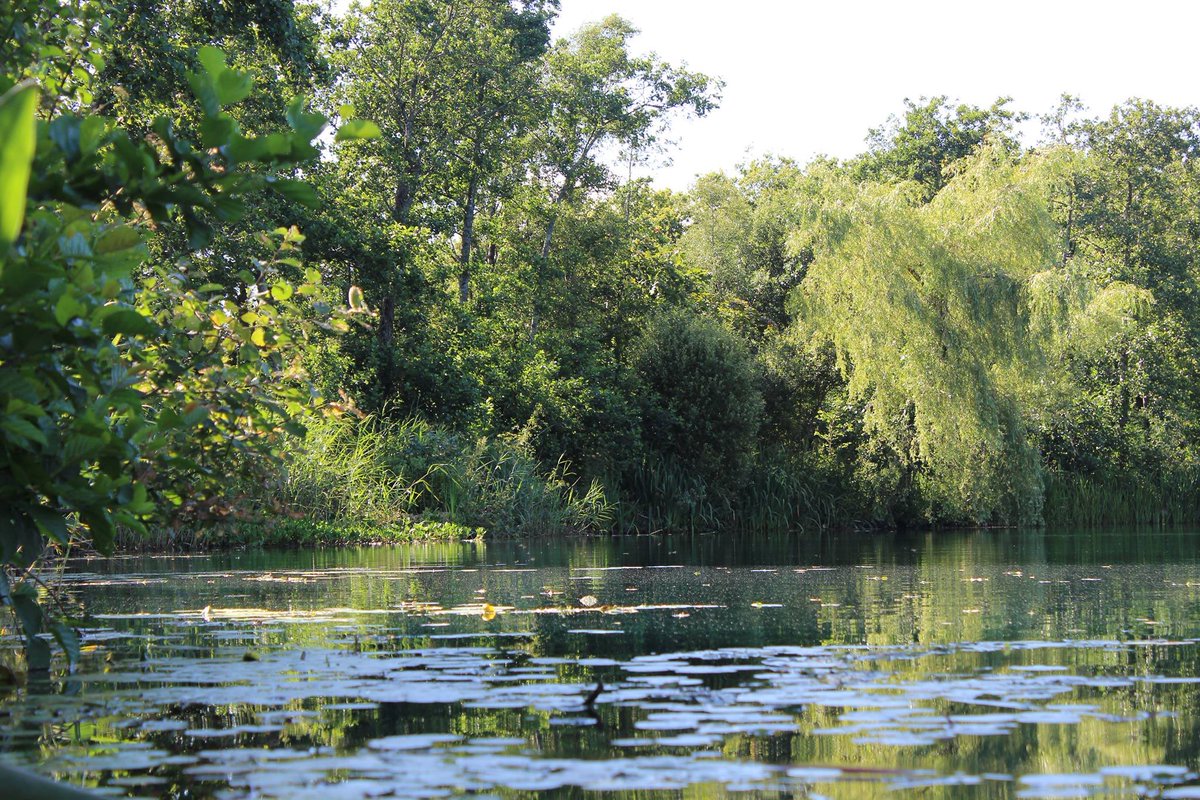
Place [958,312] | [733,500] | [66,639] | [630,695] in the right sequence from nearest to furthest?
[630,695] → [66,639] → [958,312] → [733,500]

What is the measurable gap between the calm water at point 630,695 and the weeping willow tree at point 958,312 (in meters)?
16.4

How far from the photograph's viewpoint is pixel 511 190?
95.9 ft

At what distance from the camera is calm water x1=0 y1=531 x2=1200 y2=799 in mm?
2965

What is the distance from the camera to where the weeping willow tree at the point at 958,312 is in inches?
973

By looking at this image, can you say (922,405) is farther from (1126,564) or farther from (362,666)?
(362,666)

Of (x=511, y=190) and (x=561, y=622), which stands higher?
(x=511, y=190)

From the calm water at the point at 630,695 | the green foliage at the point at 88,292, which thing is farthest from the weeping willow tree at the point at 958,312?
the green foliage at the point at 88,292

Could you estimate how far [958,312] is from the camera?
24.9m

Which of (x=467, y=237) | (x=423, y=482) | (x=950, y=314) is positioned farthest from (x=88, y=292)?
(x=467, y=237)

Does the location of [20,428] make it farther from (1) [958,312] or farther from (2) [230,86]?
(1) [958,312]

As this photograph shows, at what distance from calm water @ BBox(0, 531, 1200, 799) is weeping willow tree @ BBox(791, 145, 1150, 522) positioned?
16.4m

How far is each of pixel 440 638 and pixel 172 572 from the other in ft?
21.3

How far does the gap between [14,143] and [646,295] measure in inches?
1252

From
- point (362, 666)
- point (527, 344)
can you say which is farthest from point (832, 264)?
point (362, 666)
